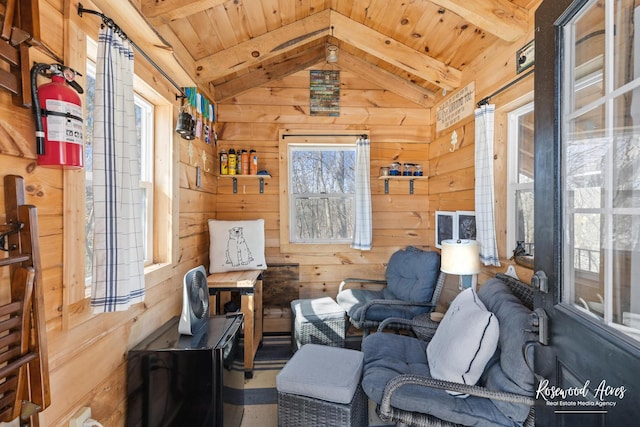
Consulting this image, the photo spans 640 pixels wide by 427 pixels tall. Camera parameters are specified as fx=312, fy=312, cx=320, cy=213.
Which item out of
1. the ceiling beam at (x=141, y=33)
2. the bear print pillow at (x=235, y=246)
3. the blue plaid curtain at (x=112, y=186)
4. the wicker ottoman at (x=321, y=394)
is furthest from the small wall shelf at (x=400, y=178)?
the blue plaid curtain at (x=112, y=186)

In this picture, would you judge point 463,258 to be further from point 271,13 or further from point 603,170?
point 271,13

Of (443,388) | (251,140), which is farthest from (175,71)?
(443,388)

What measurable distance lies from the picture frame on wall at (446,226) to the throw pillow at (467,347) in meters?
1.29

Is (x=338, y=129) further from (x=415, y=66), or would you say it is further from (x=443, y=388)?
(x=443, y=388)

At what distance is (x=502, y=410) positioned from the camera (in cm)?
138

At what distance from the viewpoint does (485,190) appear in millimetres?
2201

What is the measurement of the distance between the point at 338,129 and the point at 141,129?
200 cm

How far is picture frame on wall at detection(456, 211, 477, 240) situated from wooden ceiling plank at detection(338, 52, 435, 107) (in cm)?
141

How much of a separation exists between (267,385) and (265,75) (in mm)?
2948

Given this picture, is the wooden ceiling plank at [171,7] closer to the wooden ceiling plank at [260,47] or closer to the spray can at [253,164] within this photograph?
the wooden ceiling plank at [260,47]

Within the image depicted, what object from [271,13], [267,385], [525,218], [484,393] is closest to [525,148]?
[525,218]

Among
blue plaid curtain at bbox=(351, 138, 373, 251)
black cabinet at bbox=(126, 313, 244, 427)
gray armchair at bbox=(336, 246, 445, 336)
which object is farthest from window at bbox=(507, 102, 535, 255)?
black cabinet at bbox=(126, 313, 244, 427)

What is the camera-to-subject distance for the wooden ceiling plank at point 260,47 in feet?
8.72

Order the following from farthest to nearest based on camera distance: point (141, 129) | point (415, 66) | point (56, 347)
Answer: point (415, 66), point (141, 129), point (56, 347)
